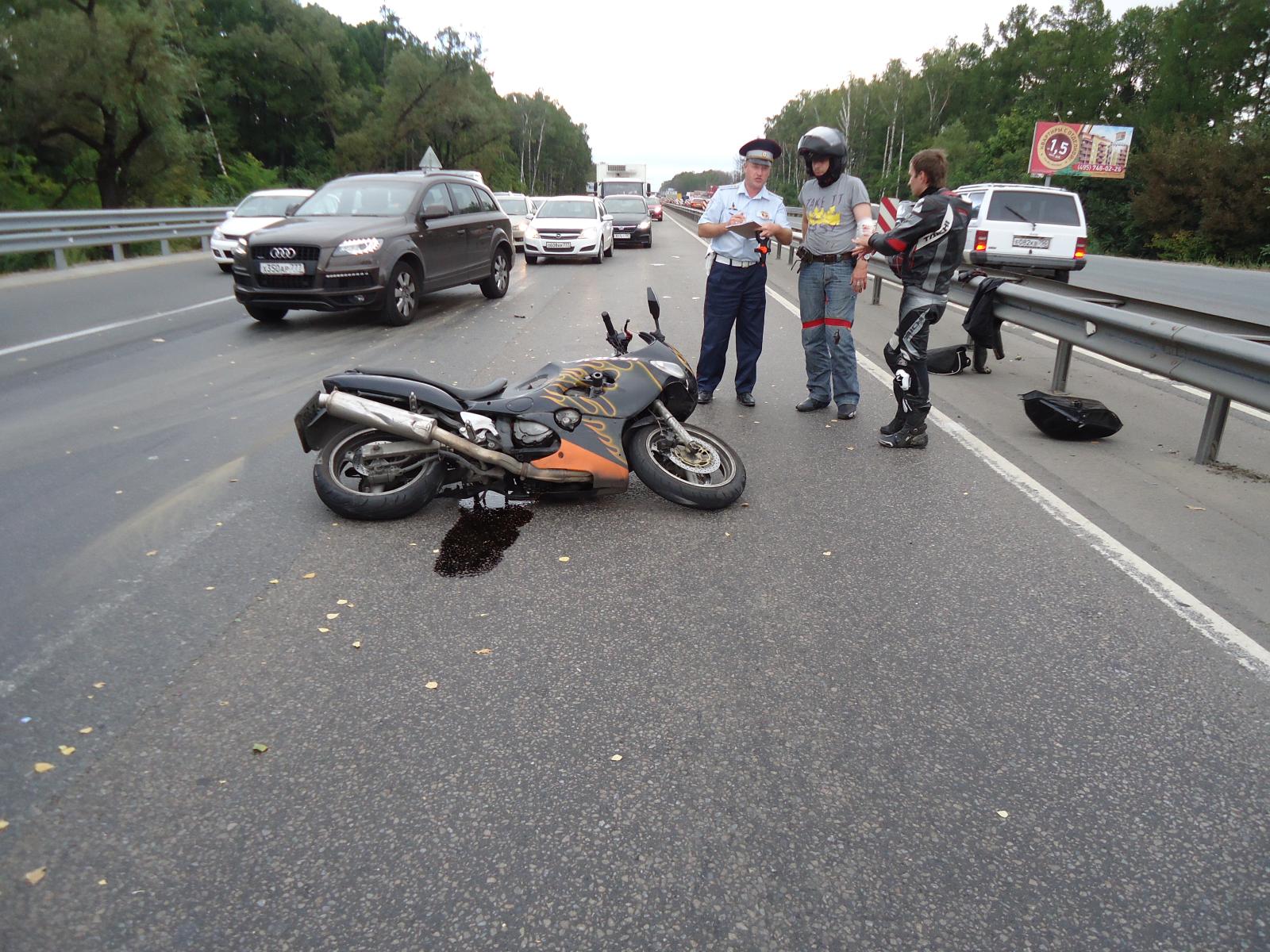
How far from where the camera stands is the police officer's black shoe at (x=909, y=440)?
6617 millimetres

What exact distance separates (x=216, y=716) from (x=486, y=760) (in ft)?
3.27

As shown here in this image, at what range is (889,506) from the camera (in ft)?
17.8

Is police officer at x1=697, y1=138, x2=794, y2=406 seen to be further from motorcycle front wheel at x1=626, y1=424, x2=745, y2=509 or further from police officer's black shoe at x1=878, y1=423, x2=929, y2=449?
motorcycle front wheel at x1=626, y1=424, x2=745, y2=509

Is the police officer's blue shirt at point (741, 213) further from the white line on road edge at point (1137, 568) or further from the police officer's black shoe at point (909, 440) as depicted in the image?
the white line on road edge at point (1137, 568)

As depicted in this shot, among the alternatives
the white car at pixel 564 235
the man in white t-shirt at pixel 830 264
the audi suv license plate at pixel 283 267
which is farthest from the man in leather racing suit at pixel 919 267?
the white car at pixel 564 235

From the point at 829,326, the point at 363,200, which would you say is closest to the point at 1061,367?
the point at 829,326

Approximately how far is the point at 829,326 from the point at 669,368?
7.86 feet

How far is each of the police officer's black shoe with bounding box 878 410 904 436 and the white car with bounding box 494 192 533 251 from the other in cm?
2005

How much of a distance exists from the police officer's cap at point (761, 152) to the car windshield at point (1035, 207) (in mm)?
10057

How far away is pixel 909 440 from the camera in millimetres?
6613

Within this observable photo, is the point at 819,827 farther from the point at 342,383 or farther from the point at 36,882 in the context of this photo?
the point at 342,383

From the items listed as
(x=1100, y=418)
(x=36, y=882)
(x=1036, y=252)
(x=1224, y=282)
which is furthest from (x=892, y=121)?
(x=36, y=882)

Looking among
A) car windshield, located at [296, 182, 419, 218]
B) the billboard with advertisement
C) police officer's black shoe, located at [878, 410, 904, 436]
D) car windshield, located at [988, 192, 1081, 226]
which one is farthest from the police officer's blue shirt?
the billboard with advertisement

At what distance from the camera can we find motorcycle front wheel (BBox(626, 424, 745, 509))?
5227 mm
